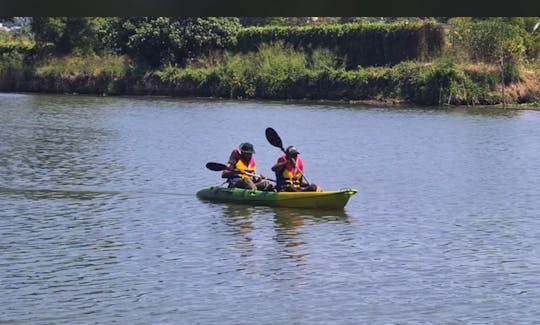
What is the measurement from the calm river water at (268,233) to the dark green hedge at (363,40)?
520 inches

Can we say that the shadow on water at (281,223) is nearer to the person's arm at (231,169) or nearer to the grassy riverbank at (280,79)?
the person's arm at (231,169)

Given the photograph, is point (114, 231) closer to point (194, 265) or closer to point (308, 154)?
point (194, 265)

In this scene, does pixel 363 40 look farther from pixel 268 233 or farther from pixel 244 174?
pixel 268 233

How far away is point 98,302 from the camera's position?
1400cm

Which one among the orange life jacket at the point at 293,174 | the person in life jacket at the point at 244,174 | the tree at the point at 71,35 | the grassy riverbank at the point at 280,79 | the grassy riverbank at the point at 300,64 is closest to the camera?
the orange life jacket at the point at 293,174

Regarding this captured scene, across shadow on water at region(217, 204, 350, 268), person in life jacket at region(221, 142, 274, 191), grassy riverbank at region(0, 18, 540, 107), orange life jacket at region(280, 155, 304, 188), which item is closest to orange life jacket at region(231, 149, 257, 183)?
person in life jacket at region(221, 142, 274, 191)

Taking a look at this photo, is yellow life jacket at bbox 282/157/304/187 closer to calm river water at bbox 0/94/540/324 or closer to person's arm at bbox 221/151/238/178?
calm river water at bbox 0/94/540/324

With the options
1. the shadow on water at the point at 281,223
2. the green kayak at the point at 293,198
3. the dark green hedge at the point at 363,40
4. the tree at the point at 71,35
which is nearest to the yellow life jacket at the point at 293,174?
the green kayak at the point at 293,198

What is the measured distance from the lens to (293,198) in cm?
2112

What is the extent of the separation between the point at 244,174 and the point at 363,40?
30.5m

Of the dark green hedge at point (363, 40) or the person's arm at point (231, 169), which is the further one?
the dark green hedge at point (363, 40)

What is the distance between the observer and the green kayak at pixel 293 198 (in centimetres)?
2103

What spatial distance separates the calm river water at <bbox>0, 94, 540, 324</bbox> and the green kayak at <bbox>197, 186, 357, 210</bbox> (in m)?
0.18

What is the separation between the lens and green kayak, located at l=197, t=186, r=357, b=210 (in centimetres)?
2103
